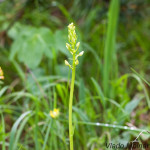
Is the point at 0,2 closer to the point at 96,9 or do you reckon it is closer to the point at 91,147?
the point at 96,9

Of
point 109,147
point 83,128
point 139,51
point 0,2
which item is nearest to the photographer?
point 109,147

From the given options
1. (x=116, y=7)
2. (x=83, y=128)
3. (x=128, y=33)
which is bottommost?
(x=83, y=128)

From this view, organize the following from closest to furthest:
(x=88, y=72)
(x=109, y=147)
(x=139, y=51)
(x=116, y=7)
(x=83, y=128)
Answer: (x=109, y=147) → (x=83, y=128) → (x=116, y=7) → (x=88, y=72) → (x=139, y=51)

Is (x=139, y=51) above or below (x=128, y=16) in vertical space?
below

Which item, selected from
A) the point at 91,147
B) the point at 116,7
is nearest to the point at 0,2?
the point at 116,7

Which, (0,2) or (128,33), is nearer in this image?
(0,2)

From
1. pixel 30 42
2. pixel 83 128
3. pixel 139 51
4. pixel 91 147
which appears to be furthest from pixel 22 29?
pixel 139 51
